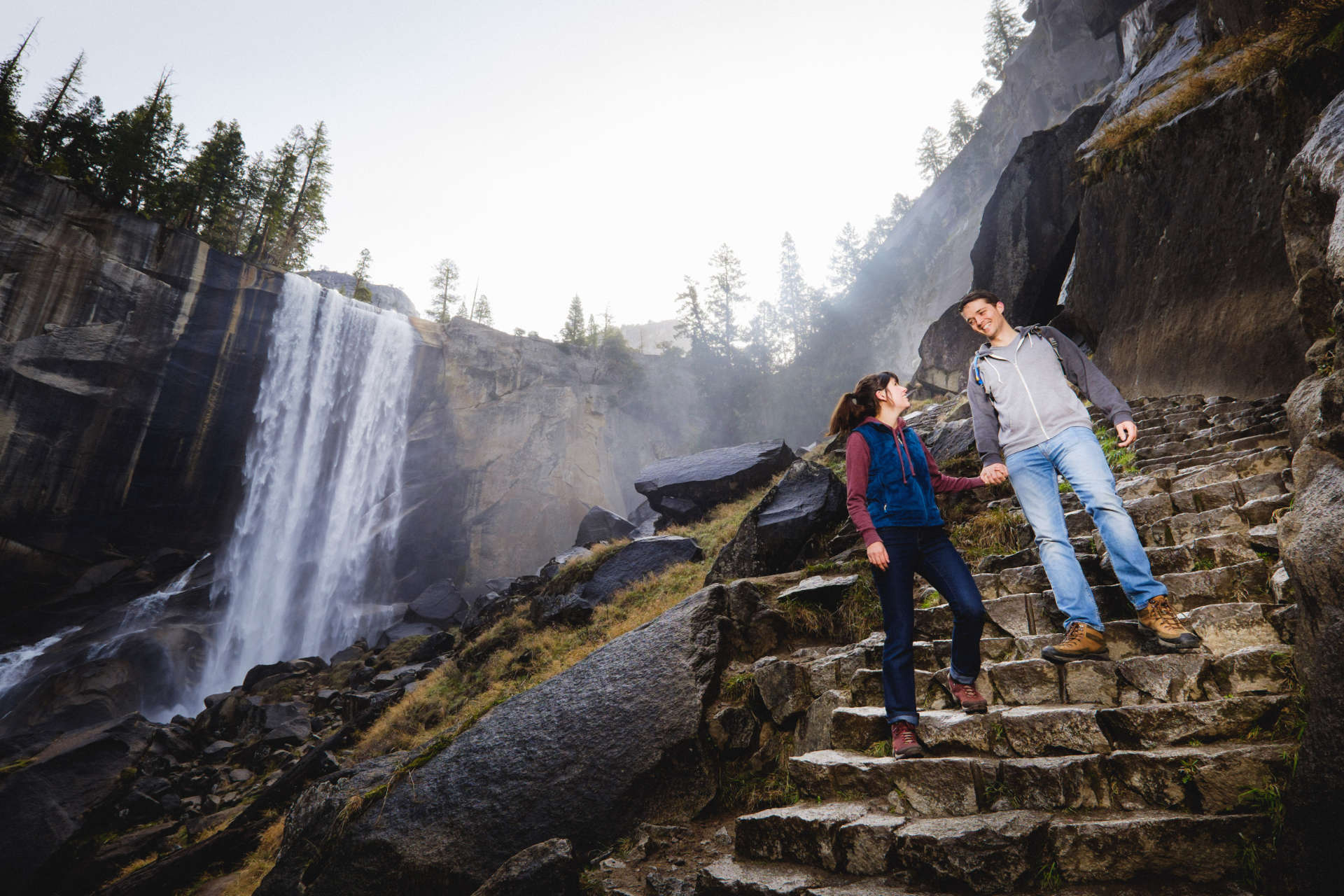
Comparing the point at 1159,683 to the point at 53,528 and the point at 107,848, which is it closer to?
the point at 107,848

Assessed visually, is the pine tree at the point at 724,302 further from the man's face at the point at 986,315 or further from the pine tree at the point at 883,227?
the man's face at the point at 986,315

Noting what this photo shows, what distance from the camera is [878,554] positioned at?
319 cm

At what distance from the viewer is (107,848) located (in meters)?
10.2

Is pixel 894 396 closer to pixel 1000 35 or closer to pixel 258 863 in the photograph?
pixel 258 863

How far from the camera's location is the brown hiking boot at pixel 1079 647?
3285mm

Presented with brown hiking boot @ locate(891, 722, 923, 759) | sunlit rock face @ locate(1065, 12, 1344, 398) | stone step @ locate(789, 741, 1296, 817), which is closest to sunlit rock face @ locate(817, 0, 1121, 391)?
sunlit rock face @ locate(1065, 12, 1344, 398)

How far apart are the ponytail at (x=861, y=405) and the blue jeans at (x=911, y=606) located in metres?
0.75

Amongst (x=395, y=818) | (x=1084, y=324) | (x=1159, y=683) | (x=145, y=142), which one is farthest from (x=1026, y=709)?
(x=145, y=142)

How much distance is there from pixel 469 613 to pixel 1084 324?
61.3 ft

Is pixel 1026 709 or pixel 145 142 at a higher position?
pixel 145 142

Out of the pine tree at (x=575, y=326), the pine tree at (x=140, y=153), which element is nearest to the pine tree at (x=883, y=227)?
the pine tree at (x=575, y=326)

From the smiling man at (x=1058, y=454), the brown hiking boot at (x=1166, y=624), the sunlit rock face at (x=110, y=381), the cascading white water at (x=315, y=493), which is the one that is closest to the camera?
the brown hiking boot at (x=1166, y=624)

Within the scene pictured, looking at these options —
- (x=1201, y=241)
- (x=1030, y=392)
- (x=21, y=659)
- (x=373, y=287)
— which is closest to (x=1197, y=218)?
(x=1201, y=241)

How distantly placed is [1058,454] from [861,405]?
118 cm
